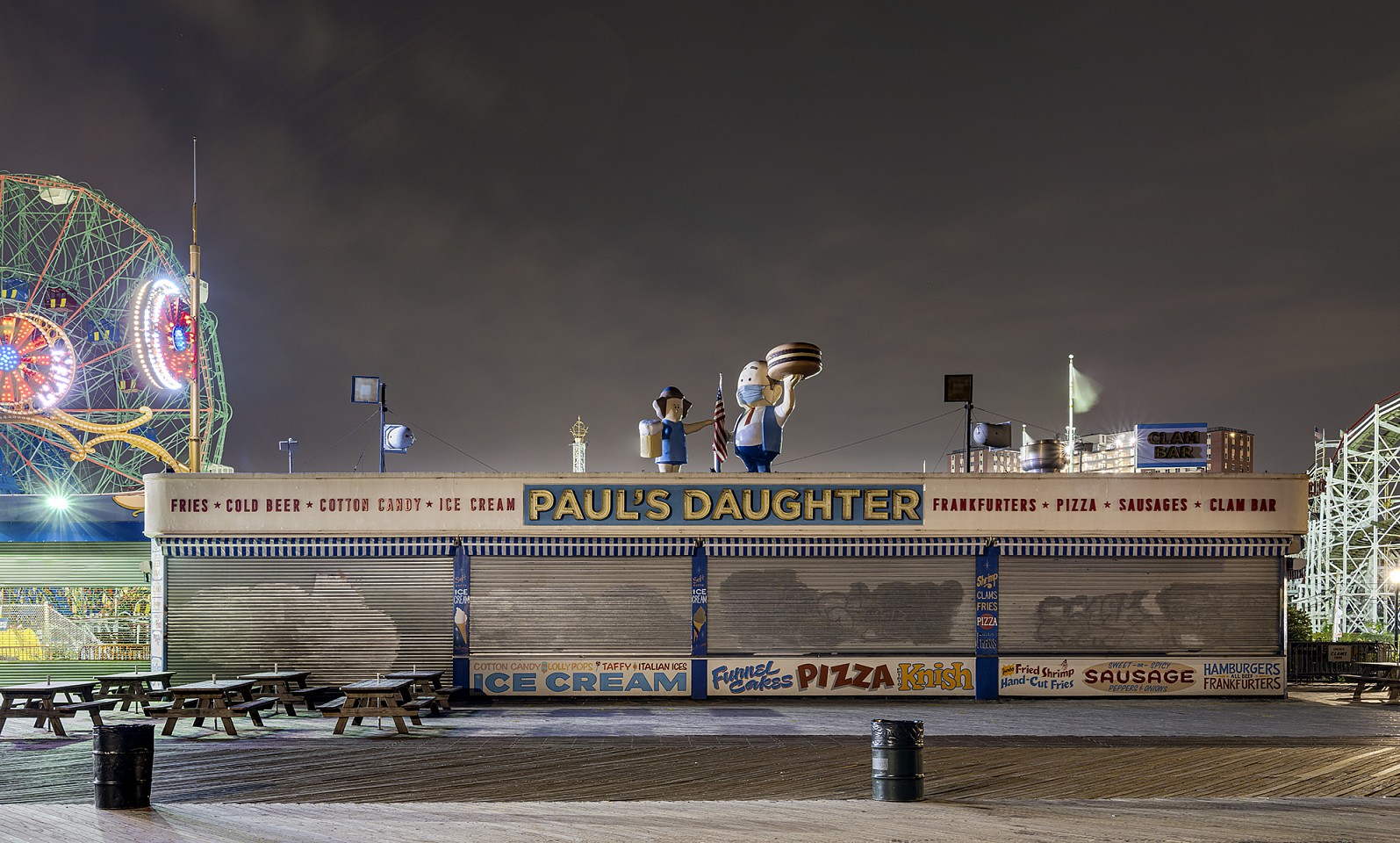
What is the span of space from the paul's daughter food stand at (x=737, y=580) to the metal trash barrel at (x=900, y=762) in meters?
9.27

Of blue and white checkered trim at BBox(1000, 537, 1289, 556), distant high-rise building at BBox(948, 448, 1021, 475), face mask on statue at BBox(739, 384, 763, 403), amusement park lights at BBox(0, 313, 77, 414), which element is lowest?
blue and white checkered trim at BBox(1000, 537, 1289, 556)

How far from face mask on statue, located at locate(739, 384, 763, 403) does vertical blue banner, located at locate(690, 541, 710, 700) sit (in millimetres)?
3485

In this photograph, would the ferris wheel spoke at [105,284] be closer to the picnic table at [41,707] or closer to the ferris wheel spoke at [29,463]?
the ferris wheel spoke at [29,463]

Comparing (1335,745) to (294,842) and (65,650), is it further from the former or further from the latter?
(65,650)

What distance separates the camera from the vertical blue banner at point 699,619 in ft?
64.7

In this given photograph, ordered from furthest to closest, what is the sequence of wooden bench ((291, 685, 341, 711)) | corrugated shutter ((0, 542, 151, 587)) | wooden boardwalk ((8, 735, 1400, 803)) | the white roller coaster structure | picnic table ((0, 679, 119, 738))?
the white roller coaster structure
corrugated shutter ((0, 542, 151, 587))
wooden bench ((291, 685, 341, 711))
picnic table ((0, 679, 119, 738))
wooden boardwalk ((8, 735, 1400, 803))

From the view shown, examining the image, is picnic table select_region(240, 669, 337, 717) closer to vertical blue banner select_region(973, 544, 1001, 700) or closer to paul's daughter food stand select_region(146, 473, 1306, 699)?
paul's daughter food stand select_region(146, 473, 1306, 699)

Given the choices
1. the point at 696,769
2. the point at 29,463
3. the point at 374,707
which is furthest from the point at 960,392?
the point at 29,463

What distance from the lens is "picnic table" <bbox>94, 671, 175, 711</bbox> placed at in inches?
684

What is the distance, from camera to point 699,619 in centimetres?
1994

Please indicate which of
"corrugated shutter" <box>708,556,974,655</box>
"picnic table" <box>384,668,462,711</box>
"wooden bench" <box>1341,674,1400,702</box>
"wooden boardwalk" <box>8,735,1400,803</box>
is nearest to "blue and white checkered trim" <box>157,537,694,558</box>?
"corrugated shutter" <box>708,556,974,655</box>

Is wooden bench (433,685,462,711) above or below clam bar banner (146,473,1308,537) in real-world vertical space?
below

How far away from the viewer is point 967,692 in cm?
1978

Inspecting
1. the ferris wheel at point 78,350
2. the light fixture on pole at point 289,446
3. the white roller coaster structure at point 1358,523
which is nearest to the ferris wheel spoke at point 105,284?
the ferris wheel at point 78,350
